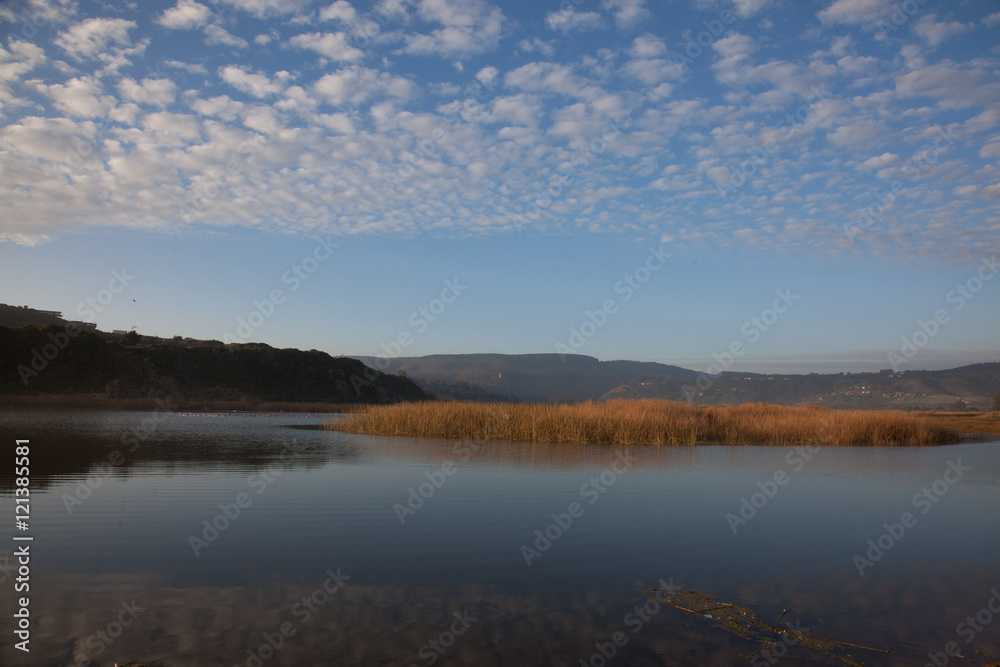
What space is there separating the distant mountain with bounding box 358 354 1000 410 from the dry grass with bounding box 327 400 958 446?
19869 mm

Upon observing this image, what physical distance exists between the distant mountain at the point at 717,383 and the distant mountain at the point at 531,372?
218 mm

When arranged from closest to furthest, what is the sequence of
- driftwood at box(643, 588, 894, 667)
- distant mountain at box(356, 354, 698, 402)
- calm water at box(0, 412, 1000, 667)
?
calm water at box(0, 412, 1000, 667)
driftwood at box(643, 588, 894, 667)
distant mountain at box(356, 354, 698, 402)

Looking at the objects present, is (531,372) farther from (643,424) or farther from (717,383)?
(643,424)

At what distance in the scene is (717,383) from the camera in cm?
10362

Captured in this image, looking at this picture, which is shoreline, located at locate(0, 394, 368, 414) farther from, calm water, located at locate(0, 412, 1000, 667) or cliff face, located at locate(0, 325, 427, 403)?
calm water, located at locate(0, 412, 1000, 667)

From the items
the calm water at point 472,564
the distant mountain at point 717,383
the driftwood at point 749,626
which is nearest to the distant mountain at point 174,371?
the distant mountain at point 717,383

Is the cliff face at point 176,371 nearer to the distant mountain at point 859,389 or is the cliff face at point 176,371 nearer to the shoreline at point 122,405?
the shoreline at point 122,405

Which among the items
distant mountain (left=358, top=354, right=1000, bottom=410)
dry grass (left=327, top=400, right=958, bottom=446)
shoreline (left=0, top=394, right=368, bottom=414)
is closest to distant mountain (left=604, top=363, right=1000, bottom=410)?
distant mountain (left=358, top=354, right=1000, bottom=410)

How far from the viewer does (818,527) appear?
802 cm

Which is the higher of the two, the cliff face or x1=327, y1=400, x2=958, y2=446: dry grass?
the cliff face

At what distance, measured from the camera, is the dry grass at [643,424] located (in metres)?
21.0

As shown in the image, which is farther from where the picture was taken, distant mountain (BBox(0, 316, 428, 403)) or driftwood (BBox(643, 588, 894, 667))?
distant mountain (BBox(0, 316, 428, 403))

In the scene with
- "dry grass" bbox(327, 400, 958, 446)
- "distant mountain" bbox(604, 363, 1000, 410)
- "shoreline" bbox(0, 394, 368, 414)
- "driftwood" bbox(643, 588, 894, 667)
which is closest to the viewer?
"driftwood" bbox(643, 588, 894, 667)

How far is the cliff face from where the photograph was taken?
46.6m
